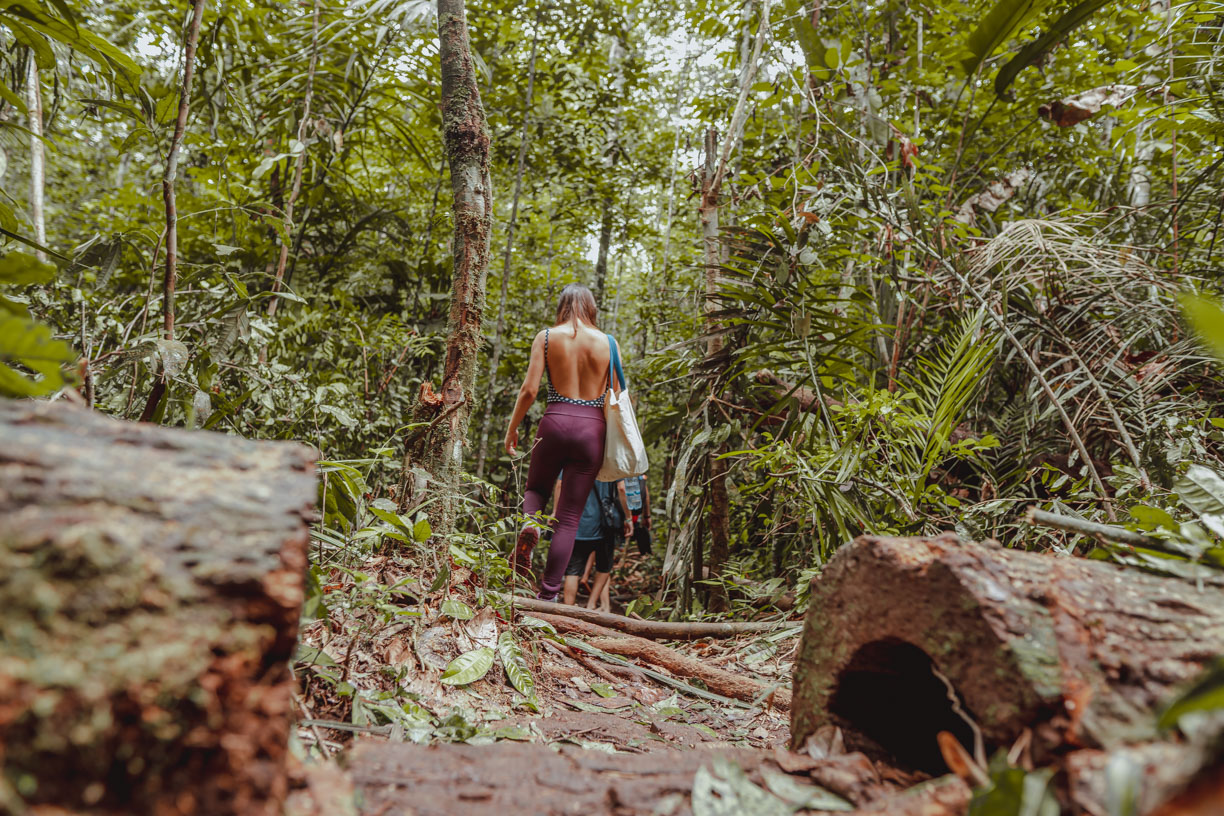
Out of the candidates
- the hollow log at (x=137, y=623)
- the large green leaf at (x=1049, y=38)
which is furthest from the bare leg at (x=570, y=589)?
the large green leaf at (x=1049, y=38)

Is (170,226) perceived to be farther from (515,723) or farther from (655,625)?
(655,625)

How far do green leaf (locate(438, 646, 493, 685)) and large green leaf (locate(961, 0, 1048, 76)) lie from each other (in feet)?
12.4

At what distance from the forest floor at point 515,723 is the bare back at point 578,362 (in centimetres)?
138

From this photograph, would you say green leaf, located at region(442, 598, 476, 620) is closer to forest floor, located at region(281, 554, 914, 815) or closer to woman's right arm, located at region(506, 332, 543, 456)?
forest floor, located at region(281, 554, 914, 815)

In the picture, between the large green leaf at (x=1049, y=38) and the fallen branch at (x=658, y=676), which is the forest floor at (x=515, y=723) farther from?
the large green leaf at (x=1049, y=38)

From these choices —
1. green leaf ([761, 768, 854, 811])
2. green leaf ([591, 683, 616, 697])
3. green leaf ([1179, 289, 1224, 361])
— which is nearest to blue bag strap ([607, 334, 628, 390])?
green leaf ([591, 683, 616, 697])

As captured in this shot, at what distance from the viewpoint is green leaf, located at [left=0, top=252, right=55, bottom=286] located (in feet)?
3.13

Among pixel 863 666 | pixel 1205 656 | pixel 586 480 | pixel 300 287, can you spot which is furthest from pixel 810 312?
pixel 300 287

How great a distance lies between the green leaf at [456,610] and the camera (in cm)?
221

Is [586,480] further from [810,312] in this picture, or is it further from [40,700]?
[40,700]

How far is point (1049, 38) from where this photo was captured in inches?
118

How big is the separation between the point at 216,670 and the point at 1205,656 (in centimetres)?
131

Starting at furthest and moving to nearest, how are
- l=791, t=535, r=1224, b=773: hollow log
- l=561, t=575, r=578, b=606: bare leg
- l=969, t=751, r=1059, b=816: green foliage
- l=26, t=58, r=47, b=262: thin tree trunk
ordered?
l=561, t=575, r=578, b=606: bare leg, l=26, t=58, r=47, b=262: thin tree trunk, l=791, t=535, r=1224, b=773: hollow log, l=969, t=751, r=1059, b=816: green foliage

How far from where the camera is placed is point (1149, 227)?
13.6 ft
